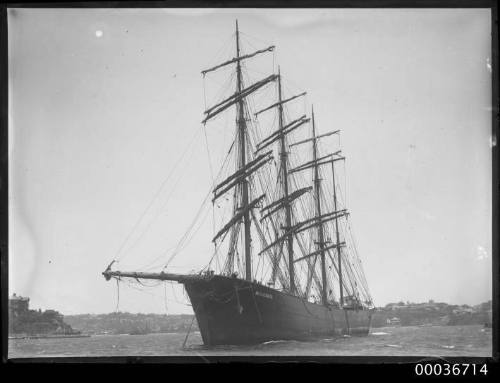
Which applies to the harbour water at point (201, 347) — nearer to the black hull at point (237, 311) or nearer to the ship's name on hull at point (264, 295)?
the black hull at point (237, 311)

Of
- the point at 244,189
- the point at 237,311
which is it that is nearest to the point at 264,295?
the point at 237,311

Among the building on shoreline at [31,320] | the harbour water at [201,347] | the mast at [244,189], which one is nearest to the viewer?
the harbour water at [201,347]

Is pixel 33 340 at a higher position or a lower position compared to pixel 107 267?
lower

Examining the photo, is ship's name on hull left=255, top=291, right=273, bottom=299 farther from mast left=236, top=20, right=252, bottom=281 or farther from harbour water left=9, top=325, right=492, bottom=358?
harbour water left=9, top=325, right=492, bottom=358

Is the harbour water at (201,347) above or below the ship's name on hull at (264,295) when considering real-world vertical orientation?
below

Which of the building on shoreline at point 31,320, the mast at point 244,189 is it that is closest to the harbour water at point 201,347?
the building on shoreline at point 31,320

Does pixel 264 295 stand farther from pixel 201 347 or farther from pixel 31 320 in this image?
pixel 31 320

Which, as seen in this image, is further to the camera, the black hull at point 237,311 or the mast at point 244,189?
the mast at point 244,189

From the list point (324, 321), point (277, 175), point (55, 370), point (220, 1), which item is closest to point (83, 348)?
point (55, 370)

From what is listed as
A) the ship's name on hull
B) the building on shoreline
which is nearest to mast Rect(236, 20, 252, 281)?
the ship's name on hull

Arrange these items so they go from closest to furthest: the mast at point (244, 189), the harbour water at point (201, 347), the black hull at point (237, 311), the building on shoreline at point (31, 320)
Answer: the harbour water at point (201, 347) < the building on shoreline at point (31, 320) < the black hull at point (237, 311) < the mast at point (244, 189)

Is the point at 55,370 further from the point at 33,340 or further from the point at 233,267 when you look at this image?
the point at 233,267
